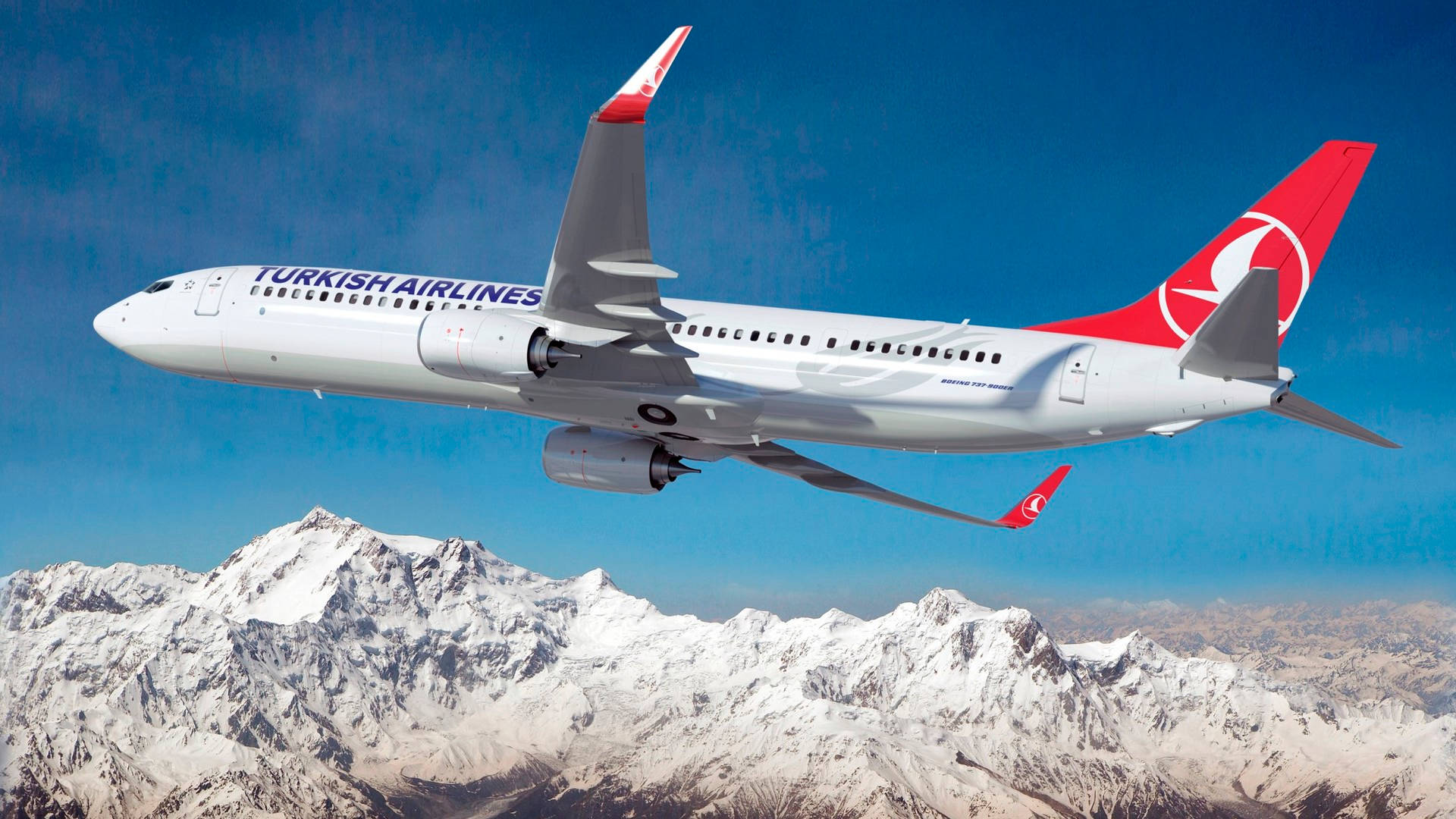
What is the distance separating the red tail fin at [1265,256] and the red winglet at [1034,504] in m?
7.40

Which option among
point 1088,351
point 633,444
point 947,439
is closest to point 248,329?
point 633,444

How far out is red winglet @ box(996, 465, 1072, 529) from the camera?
3656cm

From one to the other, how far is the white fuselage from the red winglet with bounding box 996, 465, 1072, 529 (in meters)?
7.50

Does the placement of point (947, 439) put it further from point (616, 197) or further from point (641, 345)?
point (616, 197)

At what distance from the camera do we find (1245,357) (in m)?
25.7

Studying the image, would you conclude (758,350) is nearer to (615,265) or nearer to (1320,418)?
(615,265)

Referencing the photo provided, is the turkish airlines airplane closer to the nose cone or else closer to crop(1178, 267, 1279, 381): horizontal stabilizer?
crop(1178, 267, 1279, 381): horizontal stabilizer

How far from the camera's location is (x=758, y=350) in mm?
30172

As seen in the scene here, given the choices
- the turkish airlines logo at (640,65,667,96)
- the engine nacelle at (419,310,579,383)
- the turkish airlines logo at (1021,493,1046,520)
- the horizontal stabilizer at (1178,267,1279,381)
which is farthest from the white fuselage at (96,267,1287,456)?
the turkish airlines logo at (640,65,667,96)

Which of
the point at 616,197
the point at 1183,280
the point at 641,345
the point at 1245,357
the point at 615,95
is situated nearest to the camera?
the point at 615,95

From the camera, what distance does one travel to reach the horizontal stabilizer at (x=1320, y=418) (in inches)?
1081

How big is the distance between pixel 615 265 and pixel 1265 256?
16.6m

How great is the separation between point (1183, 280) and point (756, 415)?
39.0ft

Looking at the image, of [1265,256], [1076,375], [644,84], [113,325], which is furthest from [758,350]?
[113,325]
